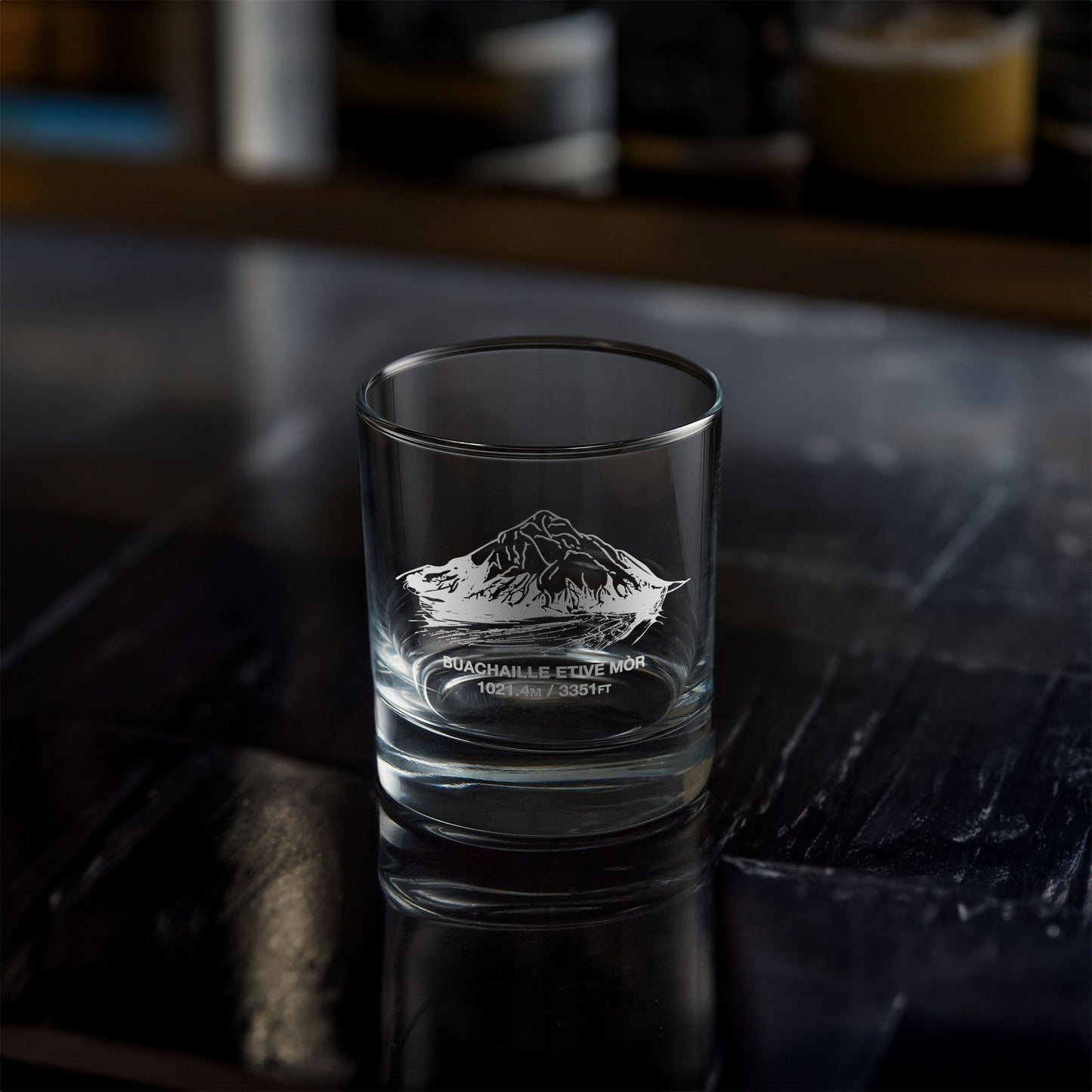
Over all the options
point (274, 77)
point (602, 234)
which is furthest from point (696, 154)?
point (274, 77)

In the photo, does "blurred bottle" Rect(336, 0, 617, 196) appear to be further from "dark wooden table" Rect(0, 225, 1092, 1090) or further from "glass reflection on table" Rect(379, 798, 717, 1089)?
"glass reflection on table" Rect(379, 798, 717, 1089)

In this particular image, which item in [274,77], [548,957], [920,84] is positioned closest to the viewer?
[548,957]

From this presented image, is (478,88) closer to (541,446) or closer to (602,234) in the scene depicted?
(602,234)

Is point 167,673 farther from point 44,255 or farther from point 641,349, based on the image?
point 44,255

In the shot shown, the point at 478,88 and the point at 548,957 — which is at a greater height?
the point at 478,88

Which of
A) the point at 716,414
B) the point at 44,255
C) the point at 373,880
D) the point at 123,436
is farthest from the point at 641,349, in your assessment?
the point at 44,255

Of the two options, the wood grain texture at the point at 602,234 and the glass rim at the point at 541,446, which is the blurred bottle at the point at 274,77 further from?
the glass rim at the point at 541,446
